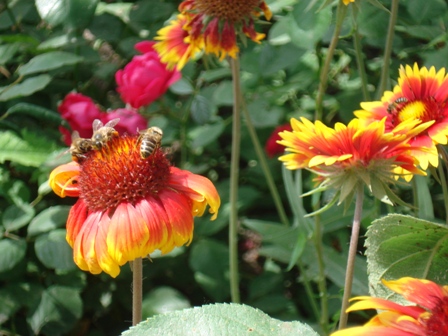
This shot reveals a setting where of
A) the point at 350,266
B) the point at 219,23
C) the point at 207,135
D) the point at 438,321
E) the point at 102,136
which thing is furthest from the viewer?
the point at 207,135

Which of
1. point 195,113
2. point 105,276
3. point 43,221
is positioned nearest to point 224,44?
point 195,113

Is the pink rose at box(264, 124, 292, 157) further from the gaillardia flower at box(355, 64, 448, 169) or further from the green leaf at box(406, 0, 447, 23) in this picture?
the gaillardia flower at box(355, 64, 448, 169)

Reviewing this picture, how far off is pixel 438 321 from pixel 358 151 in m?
0.25

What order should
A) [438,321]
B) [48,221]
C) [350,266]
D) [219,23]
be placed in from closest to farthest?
[438,321] < [350,266] < [219,23] < [48,221]

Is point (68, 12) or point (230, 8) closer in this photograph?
point (230, 8)

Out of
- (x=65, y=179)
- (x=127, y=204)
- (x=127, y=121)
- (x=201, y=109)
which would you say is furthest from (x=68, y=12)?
(x=127, y=204)

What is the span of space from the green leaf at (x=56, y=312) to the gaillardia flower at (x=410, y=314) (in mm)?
829

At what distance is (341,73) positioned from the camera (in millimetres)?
1627

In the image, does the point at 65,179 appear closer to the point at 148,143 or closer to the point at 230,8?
the point at 148,143

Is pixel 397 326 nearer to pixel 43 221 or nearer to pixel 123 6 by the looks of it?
pixel 43 221

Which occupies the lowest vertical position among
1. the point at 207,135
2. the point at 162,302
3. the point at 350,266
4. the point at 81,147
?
the point at 162,302

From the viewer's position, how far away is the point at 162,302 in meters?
1.28

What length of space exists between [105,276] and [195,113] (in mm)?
384

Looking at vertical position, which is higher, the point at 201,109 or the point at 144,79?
the point at 144,79
